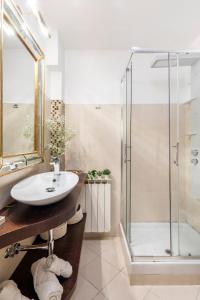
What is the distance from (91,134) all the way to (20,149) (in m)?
1.21

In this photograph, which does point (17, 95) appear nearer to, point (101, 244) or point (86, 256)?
point (86, 256)

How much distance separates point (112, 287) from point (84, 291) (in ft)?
0.84

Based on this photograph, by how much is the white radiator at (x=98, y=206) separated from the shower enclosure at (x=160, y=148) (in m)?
0.24

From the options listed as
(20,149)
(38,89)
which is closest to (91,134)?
(38,89)

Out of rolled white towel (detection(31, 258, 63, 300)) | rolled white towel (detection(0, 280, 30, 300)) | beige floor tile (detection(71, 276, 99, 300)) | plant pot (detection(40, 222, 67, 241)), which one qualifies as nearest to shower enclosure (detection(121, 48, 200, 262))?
beige floor tile (detection(71, 276, 99, 300))

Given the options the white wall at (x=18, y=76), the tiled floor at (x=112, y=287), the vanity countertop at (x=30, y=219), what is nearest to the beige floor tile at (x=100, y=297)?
the tiled floor at (x=112, y=287)

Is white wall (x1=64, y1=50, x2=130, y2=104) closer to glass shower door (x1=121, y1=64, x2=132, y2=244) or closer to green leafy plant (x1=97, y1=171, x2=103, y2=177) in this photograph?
glass shower door (x1=121, y1=64, x2=132, y2=244)

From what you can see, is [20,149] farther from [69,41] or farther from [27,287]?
[69,41]

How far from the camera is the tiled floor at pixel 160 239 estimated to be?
178cm

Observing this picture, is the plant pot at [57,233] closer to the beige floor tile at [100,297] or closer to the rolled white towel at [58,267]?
the rolled white towel at [58,267]

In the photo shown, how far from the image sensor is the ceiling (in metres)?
1.66

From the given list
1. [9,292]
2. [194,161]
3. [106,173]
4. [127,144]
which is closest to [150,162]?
[127,144]

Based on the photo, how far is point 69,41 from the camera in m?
2.23

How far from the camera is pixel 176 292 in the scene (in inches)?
59.4
